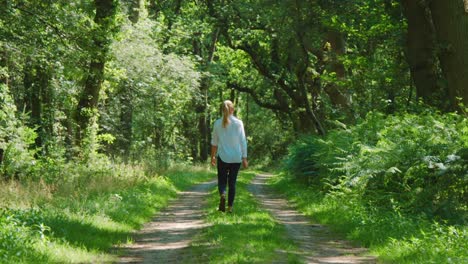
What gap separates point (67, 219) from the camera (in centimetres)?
981

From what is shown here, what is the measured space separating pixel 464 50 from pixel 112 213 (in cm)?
929

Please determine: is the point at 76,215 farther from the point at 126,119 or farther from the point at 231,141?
the point at 126,119

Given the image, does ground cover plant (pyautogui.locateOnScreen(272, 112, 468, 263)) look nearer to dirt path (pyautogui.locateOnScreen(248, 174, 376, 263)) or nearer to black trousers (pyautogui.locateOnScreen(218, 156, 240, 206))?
dirt path (pyautogui.locateOnScreen(248, 174, 376, 263))

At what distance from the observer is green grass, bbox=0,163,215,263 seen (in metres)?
7.56

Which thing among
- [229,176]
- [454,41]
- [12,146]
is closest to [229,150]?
[229,176]

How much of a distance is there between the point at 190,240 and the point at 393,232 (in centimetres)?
332

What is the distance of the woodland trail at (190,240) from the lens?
838 centimetres

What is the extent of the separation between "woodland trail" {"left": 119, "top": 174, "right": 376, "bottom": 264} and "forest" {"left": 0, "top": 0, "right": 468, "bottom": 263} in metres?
0.34

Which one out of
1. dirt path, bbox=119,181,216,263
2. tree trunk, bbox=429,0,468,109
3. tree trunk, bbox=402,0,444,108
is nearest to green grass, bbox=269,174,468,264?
dirt path, bbox=119,181,216,263

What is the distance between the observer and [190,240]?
9.74 meters

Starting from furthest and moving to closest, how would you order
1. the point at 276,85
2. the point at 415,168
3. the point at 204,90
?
the point at 204,90 < the point at 276,85 < the point at 415,168

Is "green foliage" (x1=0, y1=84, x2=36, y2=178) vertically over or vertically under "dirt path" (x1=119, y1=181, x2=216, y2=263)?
over

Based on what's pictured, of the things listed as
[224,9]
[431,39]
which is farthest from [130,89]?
[431,39]

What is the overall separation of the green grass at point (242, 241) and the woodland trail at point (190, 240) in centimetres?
15
